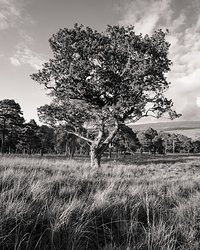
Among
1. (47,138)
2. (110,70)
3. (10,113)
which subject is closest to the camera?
(110,70)

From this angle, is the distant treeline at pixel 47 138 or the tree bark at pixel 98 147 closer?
the tree bark at pixel 98 147

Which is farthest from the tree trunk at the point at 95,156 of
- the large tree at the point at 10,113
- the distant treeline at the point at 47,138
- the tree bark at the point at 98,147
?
the large tree at the point at 10,113

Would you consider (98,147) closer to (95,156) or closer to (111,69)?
(95,156)

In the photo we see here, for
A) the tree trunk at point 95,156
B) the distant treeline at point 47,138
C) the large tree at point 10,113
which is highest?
the large tree at point 10,113

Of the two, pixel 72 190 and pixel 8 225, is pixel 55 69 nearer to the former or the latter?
pixel 72 190

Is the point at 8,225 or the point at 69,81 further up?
the point at 69,81

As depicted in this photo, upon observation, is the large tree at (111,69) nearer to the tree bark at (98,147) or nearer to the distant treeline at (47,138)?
the tree bark at (98,147)

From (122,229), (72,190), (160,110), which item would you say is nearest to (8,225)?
(122,229)

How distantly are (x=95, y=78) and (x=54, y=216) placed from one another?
12.8m

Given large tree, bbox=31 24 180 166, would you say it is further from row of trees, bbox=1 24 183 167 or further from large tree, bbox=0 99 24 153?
large tree, bbox=0 99 24 153

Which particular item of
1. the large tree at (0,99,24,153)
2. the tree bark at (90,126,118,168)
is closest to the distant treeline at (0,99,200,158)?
the large tree at (0,99,24,153)

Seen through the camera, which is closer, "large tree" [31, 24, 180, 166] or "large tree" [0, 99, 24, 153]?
"large tree" [31, 24, 180, 166]

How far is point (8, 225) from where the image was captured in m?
2.27

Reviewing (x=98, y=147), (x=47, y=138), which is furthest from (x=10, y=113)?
(x=98, y=147)
